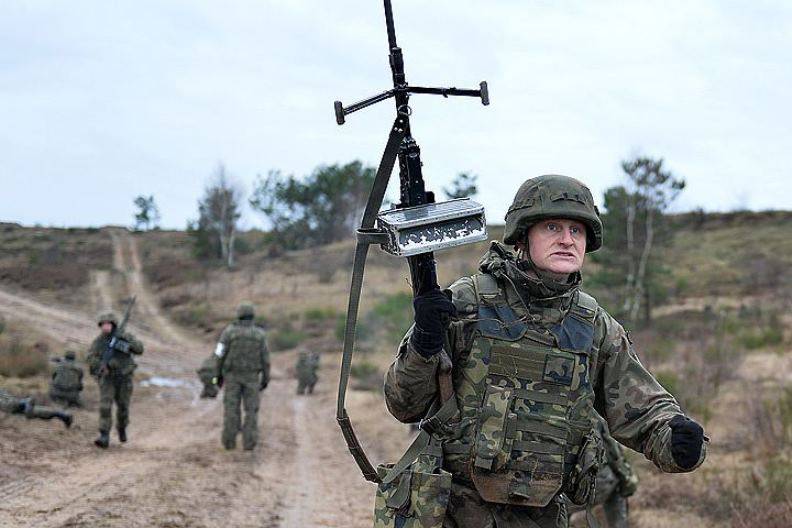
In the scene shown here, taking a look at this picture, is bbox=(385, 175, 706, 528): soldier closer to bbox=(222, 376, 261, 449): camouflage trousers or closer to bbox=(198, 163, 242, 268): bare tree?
bbox=(222, 376, 261, 449): camouflage trousers

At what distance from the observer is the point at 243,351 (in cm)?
1300

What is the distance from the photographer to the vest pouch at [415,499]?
3510 millimetres

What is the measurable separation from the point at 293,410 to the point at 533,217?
17971 mm

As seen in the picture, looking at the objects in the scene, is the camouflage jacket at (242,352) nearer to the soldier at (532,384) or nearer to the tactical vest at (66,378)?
the tactical vest at (66,378)

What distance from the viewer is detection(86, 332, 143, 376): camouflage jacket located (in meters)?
13.1

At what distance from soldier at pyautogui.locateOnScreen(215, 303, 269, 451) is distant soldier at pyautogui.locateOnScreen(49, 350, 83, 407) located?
4.36 meters

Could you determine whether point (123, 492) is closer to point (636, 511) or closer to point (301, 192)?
point (636, 511)

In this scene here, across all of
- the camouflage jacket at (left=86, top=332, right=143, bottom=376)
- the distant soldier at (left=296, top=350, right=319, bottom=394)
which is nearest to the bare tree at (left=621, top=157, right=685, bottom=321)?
the distant soldier at (left=296, top=350, right=319, bottom=394)

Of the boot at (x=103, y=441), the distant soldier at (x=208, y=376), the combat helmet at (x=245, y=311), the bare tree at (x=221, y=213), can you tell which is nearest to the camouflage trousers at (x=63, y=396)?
the distant soldier at (x=208, y=376)

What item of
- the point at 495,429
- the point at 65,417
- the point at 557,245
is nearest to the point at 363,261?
the point at 557,245

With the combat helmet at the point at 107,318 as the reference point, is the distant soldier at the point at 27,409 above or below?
below

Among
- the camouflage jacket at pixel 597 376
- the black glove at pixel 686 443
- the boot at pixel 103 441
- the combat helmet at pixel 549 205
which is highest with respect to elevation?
the combat helmet at pixel 549 205

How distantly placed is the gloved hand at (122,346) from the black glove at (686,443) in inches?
431

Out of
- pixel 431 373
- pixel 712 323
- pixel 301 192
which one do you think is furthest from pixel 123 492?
pixel 301 192
